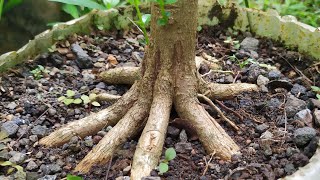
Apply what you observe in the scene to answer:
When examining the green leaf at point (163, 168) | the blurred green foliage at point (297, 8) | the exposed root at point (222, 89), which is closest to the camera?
the green leaf at point (163, 168)

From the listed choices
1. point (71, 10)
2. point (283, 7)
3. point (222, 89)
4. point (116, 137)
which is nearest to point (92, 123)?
point (116, 137)

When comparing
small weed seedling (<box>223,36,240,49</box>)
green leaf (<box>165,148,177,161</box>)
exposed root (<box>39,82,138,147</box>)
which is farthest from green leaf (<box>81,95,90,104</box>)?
small weed seedling (<box>223,36,240,49</box>)

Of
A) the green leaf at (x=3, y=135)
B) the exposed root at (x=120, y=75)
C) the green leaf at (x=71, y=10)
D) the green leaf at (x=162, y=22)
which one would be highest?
the green leaf at (x=162, y=22)

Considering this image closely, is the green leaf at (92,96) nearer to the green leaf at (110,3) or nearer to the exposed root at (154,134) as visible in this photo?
the exposed root at (154,134)

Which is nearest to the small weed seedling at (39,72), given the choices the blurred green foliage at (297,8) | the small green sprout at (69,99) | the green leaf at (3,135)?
the small green sprout at (69,99)

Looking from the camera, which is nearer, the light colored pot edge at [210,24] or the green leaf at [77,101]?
the green leaf at [77,101]

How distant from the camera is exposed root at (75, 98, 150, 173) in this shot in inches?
40.1

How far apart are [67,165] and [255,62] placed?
646 millimetres

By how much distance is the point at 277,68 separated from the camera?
55.7 inches

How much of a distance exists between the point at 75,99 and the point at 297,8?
1.11 meters

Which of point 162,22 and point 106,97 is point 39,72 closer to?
point 106,97

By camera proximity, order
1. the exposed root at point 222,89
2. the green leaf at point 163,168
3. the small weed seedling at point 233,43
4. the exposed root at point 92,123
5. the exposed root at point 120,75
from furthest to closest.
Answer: the small weed seedling at point 233,43 < the exposed root at point 120,75 < the exposed root at point 222,89 < the exposed root at point 92,123 < the green leaf at point 163,168

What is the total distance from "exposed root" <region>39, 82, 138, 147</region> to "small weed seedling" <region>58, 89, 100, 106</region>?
102 millimetres

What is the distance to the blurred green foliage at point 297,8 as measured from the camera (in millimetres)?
1924
